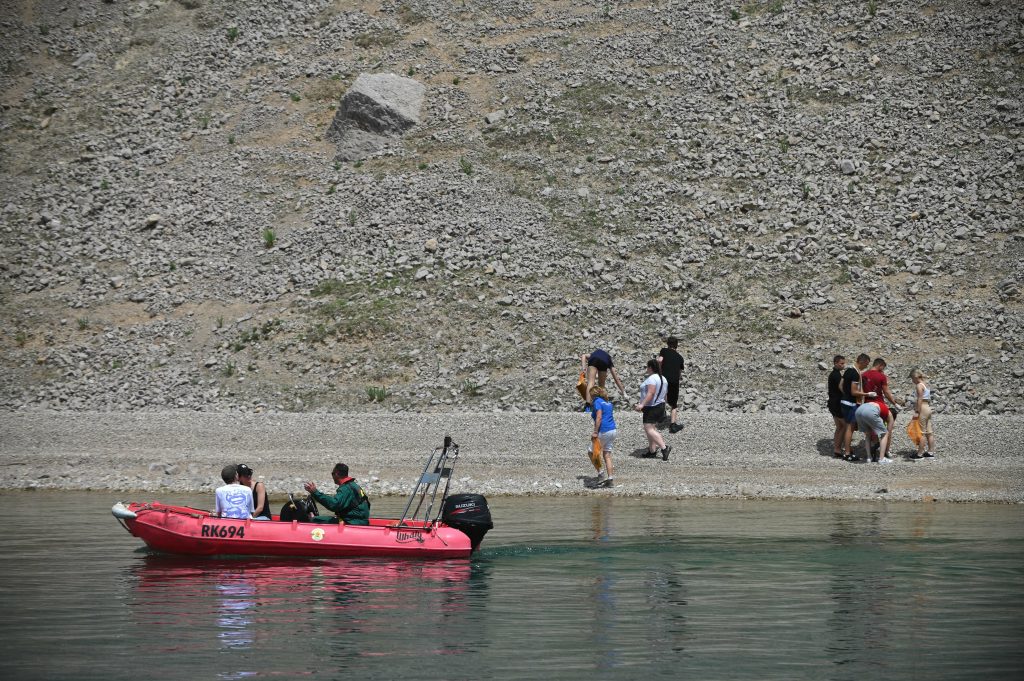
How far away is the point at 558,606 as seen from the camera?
13344 millimetres

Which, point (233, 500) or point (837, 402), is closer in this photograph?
point (233, 500)

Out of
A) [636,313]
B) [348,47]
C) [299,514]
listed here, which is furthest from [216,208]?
[299,514]

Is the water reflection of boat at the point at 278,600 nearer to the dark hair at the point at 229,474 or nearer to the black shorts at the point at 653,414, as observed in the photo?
the dark hair at the point at 229,474

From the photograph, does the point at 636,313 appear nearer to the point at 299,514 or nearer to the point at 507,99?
the point at 507,99

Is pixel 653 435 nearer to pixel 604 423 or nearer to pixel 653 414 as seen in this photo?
pixel 653 414

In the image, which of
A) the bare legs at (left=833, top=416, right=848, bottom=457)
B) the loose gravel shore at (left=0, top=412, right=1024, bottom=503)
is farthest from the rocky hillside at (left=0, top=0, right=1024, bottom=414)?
the bare legs at (left=833, top=416, right=848, bottom=457)

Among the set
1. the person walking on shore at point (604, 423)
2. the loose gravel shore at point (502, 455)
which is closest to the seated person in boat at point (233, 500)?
the loose gravel shore at point (502, 455)

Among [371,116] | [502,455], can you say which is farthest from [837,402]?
[371,116]

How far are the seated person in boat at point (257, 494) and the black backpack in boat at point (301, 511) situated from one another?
33cm

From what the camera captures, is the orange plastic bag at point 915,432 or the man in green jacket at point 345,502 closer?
the man in green jacket at point 345,502

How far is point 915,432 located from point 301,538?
48.2 feet

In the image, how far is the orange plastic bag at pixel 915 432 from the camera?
78.7ft

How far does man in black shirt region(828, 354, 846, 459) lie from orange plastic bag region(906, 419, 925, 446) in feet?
4.78

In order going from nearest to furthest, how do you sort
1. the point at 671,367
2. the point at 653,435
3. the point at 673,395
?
the point at 653,435, the point at 671,367, the point at 673,395
